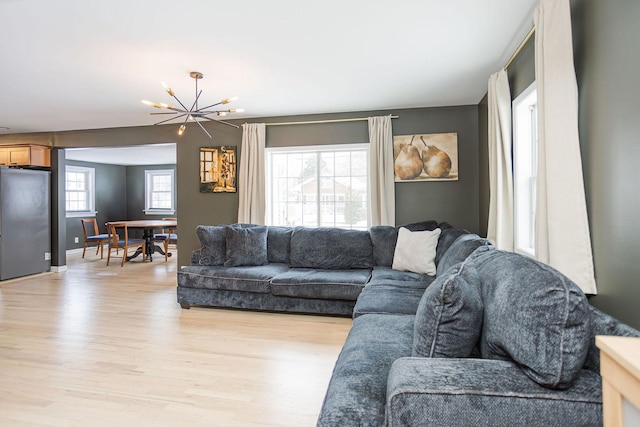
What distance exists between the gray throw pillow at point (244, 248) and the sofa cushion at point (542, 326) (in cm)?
336

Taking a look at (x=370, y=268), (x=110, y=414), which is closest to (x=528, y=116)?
(x=370, y=268)

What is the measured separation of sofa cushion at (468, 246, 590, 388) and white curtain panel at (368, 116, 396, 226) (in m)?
3.55

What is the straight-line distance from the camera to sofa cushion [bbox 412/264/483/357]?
4.38ft

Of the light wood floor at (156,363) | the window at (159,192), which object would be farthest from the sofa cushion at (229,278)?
the window at (159,192)

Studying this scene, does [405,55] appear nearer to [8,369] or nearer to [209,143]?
[209,143]

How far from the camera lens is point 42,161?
6.35m

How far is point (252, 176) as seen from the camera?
17.4ft

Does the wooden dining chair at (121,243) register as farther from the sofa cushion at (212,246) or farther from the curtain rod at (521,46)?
the curtain rod at (521,46)

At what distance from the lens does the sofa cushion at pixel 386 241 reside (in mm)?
4273

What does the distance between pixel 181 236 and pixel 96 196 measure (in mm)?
5615

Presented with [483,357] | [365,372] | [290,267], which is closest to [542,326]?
[483,357]

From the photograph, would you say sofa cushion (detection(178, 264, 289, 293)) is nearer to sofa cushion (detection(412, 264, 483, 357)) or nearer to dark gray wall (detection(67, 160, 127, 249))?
sofa cushion (detection(412, 264, 483, 357))

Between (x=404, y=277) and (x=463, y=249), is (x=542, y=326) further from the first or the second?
(x=404, y=277)

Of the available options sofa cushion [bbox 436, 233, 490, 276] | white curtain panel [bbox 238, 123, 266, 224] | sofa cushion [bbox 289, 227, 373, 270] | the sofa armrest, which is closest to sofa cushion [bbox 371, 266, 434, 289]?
sofa cushion [bbox 289, 227, 373, 270]
